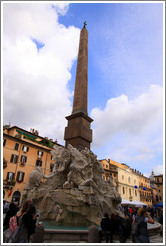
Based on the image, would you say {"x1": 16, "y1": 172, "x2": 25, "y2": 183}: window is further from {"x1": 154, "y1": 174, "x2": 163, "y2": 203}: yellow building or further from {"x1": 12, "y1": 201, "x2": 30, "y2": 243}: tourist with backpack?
{"x1": 154, "y1": 174, "x2": 163, "y2": 203}: yellow building

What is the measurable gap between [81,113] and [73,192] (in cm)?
471

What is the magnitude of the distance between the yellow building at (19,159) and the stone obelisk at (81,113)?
45.1 feet

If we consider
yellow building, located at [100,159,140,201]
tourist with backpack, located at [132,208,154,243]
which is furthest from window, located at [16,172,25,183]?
tourist with backpack, located at [132,208,154,243]

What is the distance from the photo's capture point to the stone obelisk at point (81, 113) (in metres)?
9.93

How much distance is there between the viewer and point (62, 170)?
859 cm

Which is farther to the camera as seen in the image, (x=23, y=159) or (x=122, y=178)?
(x=122, y=178)

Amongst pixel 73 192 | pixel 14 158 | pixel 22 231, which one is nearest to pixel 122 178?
pixel 14 158

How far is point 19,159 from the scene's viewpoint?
74.6 feet

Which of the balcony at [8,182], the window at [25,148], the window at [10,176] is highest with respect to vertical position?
the window at [25,148]

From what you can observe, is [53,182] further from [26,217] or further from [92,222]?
[26,217]

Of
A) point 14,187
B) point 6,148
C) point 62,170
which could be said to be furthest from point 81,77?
point 14,187

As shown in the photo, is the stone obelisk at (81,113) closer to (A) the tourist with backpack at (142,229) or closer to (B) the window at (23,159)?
(A) the tourist with backpack at (142,229)

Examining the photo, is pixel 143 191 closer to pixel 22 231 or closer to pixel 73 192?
pixel 73 192

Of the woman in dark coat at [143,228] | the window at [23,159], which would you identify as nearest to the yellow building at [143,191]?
the window at [23,159]
